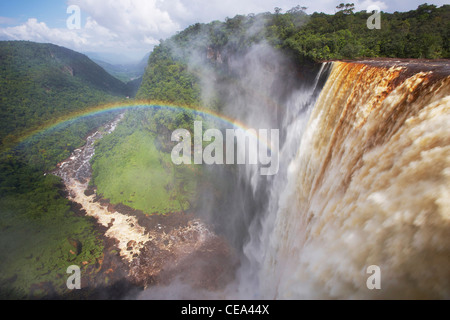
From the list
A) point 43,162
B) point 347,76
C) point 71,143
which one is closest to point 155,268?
point 347,76

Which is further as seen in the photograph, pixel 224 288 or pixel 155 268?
pixel 155 268

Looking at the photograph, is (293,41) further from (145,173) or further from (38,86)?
(38,86)

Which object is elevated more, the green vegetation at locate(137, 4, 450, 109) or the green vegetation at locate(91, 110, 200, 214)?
the green vegetation at locate(137, 4, 450, 109)

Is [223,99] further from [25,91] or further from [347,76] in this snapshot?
[25,91]

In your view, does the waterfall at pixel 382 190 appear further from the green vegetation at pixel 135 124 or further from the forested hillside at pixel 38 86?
the forested hillside at pixel 38 86

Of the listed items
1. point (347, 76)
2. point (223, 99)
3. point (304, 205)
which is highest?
point (223, 99)

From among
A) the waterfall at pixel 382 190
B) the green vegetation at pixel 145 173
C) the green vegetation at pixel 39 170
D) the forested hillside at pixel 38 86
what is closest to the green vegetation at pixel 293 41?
the waterfall at pixel 382 190

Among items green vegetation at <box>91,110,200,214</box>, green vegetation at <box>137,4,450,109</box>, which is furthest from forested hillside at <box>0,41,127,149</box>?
green vegetation at <box>137,4,450,109</box>

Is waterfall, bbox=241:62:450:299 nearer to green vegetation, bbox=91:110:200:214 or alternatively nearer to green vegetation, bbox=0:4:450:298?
green vegetation, bbox=0:4:450:298
